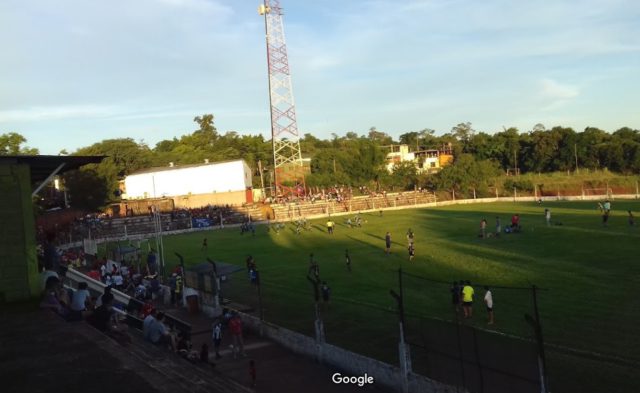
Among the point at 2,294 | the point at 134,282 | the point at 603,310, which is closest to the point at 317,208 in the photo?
the point at 134,282

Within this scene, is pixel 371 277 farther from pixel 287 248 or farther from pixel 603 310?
pixel 287 248

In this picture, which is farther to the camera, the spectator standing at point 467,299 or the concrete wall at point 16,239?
the spectator standing at point 467,299

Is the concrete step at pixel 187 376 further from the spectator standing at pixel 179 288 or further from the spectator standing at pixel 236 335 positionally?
the spectator standing at pixel 179 288

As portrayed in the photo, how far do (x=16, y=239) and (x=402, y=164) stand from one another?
8772 centimetres

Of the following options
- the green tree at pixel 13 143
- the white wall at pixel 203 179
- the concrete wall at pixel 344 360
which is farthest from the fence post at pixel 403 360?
the white wall at pixel 203 179

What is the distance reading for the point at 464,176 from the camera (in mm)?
81312

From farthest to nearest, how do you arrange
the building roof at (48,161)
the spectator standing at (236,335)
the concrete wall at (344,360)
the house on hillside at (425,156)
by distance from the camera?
1. the house on hillside at (425,156)
2. the spectator standing at (236,335)
3. the concrete wall at (344,360)
4. the building roof at (48,161)

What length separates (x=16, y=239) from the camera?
1149cm

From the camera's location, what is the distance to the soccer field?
1409 cm

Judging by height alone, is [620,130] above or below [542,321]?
above

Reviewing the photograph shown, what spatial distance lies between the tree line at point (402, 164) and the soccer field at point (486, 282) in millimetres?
36581

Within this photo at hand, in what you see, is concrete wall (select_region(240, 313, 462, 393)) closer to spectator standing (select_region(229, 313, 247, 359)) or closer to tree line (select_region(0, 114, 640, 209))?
spectator standing (select_region(229, 313, 247, 359))

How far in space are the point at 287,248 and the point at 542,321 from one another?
24239 millimetres

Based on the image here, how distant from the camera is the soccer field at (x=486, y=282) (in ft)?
46.2
